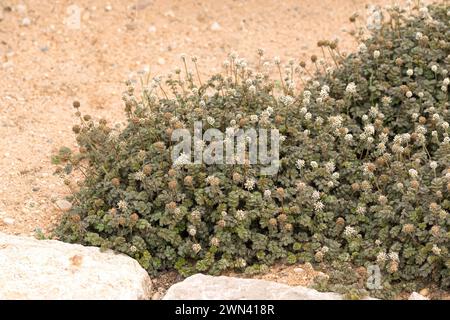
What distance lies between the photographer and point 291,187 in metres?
5.11

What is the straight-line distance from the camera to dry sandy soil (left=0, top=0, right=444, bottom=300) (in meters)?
6.84

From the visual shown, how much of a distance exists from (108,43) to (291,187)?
3356 millimetres

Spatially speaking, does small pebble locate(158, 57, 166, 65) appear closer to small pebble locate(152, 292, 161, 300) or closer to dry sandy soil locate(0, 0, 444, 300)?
dry sandy soil locate(0, 0, 444, 300)

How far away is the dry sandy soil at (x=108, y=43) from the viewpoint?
6.84 metres

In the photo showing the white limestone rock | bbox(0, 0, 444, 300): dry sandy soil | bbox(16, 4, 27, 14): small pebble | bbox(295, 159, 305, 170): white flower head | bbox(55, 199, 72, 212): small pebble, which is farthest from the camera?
bbox(16, 4, 27, 14): small pebble

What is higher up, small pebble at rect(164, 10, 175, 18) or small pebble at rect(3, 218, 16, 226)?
small pebble at rect(164, 10, 175, 18)

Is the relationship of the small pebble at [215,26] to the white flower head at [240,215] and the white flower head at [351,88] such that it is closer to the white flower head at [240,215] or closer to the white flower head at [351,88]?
the white flower head at [351,88]

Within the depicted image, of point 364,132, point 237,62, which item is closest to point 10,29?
point 237,62

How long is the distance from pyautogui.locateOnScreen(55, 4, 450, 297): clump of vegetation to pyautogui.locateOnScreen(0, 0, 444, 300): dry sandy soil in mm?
1157

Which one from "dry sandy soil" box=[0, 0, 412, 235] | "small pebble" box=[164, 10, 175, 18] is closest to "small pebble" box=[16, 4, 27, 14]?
"dry sandy soil" box=[0, 0, 412, 235]

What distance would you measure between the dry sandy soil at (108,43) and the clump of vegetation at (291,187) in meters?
1.16

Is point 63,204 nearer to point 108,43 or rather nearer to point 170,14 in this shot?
point 108,43

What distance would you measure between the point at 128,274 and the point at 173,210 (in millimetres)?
492

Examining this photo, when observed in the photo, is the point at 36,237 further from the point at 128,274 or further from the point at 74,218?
the point at 128,274
